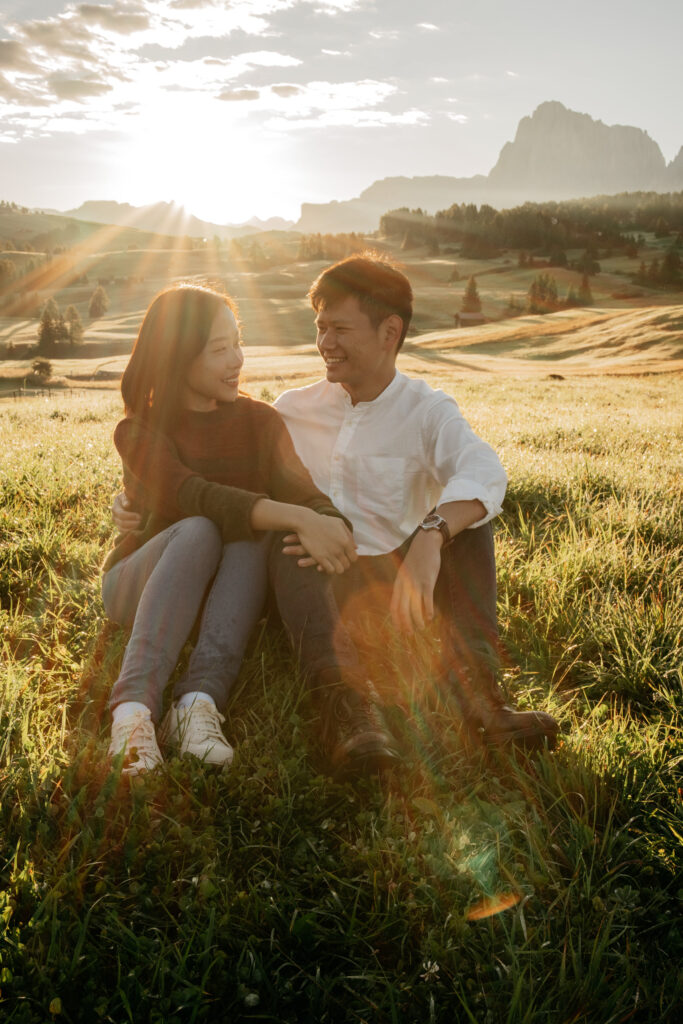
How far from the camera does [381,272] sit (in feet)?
12.3

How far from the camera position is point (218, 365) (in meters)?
Answer: 3.66

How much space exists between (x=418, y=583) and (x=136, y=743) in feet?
4.54

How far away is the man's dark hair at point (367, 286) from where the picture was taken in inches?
148

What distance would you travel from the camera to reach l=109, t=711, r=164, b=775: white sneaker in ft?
8.21

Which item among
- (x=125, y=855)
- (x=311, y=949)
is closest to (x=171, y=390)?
(x=125, y=855)

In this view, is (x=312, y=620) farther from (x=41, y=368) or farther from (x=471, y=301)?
(x=471, y=301)

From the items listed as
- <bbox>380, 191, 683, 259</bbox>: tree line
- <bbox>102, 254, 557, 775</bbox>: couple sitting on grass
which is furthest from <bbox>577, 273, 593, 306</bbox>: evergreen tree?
<bbox>102, 254, 557, 775</bbox>: couple sitting on grass

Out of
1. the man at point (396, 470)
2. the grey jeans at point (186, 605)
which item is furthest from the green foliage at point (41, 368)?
the grey jeans at point (186, 605)

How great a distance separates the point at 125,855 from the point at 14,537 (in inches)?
124

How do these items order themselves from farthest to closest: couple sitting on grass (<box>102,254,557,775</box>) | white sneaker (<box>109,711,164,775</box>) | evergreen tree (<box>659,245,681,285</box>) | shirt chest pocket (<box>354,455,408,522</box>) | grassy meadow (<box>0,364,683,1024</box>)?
evergreen tree (<box>659,245,681,285</box>), shirt chest pocket (<box>354,455,408,522</box>), couple sitting on grass (<box>102,254,557,775</box>), white sneaker (<box>109,711,164,775</box>), grassy meadow (<box>0,364,683,1024</box>)

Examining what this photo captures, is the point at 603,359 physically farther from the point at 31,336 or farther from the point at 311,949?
the point at 31,336

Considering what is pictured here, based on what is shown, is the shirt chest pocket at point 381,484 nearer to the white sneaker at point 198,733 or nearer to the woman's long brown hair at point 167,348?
the woman's long brown hair at point 167,348

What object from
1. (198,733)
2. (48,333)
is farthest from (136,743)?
(48,333)

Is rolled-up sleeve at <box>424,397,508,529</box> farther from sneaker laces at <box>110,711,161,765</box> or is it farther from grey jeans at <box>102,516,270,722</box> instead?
sneaker laces at <box>110,711,161,765</box>
